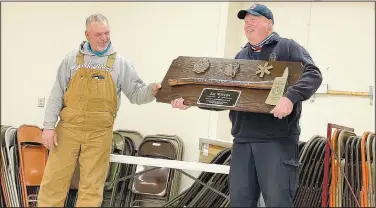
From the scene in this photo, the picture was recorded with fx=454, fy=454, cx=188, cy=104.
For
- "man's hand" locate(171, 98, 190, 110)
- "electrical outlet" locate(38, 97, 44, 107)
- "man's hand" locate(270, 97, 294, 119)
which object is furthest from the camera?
"electrical outlet" locate(38, 97, 44, 107)

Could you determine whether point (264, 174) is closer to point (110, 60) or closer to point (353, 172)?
point (353, 172)

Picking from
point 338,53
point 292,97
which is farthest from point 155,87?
point 338,53

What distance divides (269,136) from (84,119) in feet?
3.91

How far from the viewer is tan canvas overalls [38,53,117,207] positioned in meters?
2.85

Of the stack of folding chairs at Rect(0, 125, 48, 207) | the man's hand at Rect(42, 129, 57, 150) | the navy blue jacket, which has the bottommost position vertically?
the stack of folding chairs at Rect(0, 125, 48, 207)

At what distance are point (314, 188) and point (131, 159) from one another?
1.40 meters

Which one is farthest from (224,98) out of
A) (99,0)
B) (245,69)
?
(99,0)

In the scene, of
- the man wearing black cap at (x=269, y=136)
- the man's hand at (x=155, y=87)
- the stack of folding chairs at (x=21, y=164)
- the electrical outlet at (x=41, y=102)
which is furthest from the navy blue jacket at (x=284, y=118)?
the electrical outlet at (x=41, y=102)

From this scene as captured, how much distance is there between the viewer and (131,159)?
10.4ft

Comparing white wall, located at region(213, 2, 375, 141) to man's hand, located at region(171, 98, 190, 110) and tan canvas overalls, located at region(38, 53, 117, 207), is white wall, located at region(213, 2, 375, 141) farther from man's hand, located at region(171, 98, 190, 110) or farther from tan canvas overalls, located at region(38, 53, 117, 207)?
tan canvas overalls, located at region(38, 53, 117, 207)

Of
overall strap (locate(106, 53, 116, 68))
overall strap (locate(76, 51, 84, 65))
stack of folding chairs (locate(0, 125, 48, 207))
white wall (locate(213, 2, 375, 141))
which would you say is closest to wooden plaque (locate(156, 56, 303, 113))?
overall strap (locate(106, 53, 116, 68))

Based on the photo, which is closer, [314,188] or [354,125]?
[314,188]

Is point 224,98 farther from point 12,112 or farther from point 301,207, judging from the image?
point 12,112

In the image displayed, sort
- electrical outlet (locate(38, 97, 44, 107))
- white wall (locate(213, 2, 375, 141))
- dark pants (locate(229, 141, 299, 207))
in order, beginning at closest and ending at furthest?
dark pants (locate(229, 141, 299, 207))
white wall (locate(213, 2, 375, 141))
electrical outlet (locate(38, 97, 44, 107))
